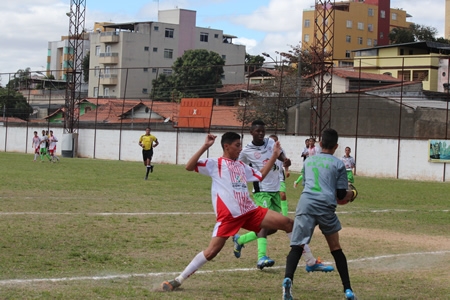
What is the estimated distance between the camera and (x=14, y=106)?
6806 centimetres

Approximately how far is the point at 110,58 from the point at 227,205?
94752 millimetres

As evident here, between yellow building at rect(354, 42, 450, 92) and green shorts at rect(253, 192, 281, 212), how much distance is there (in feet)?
197

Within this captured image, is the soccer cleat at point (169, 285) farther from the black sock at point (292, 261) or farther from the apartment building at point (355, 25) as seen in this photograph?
the apartment building at point (355, 25)

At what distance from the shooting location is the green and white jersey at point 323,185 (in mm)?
7664

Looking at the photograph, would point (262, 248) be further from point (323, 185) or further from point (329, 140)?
point (329, 140)

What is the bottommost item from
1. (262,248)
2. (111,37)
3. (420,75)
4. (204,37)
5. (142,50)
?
(262,248)

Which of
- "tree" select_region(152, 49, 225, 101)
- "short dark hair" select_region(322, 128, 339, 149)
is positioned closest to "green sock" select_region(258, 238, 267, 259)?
"short dark hair" select_region(322, 128, 339, 149)

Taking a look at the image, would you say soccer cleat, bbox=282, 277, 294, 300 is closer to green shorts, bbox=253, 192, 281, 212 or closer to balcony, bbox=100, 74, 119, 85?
green shorts, bbox=253, 192, 281, 212

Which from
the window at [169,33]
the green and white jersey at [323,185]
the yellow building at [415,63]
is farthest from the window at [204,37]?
the green and white jersey at [323,185]

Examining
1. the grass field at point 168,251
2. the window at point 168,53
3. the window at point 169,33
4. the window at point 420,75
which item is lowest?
the grass field at point 168,251

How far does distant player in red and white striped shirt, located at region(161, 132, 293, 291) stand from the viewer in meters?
8.04

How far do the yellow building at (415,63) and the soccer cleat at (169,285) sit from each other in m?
63.6

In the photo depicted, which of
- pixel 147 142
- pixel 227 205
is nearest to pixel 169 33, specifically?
pixel 147 142

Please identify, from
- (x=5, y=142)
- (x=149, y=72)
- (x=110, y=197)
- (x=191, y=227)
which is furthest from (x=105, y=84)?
(x=191, y=227)
